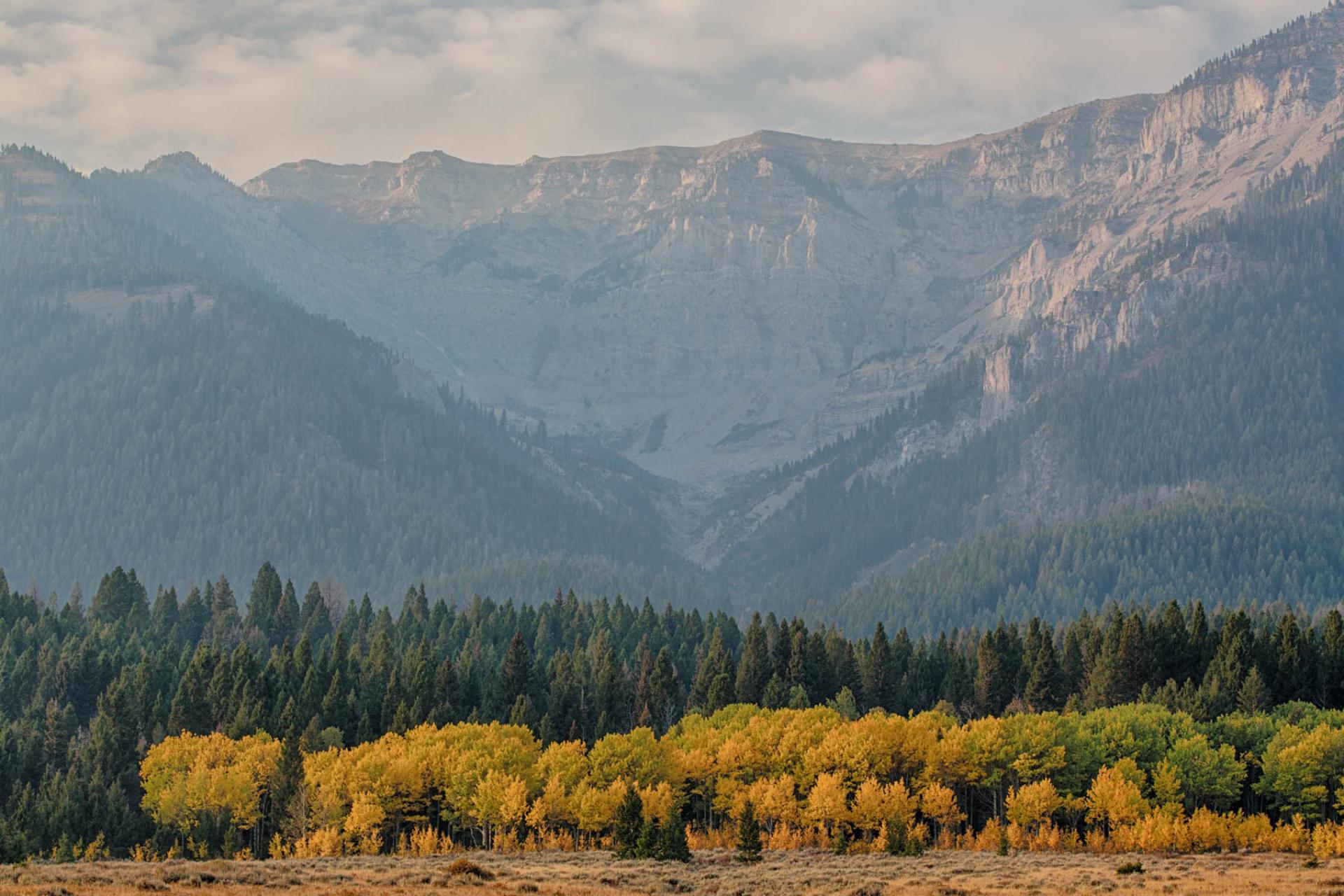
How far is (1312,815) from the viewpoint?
151625 mm

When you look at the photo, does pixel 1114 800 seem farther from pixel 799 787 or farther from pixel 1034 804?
pixel 799 787

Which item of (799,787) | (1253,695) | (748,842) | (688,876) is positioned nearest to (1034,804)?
(799,787)

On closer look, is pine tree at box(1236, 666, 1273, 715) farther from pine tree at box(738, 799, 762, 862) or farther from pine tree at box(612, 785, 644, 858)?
pine tree at box(612, 785, 644, 858)

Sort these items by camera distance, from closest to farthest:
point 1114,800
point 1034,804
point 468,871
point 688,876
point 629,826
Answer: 1. point 468,871
2. point 688,876
3. point 629,826
4. point 1114,800
5. point 1034,804

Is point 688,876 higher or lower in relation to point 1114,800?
lower

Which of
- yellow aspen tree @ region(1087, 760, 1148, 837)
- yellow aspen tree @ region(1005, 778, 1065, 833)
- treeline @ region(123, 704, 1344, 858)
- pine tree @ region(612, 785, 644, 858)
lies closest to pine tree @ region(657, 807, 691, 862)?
pine tree @ region(612, 785, 644, 858)

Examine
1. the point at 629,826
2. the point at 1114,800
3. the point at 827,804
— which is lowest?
the point at 629,826

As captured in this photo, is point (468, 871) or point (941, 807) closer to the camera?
point (468, 871)

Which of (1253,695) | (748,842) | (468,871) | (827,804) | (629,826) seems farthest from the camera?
(1253,695)

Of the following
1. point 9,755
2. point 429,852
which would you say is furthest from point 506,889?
point 9,755

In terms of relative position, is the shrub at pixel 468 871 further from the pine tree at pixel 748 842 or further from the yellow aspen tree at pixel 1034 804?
the yellow aspen tree at pixel 1034 804

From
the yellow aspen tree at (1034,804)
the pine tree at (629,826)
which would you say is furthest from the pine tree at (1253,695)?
the pine tree at (629,826)

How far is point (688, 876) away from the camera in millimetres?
117375

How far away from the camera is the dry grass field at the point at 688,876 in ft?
340
